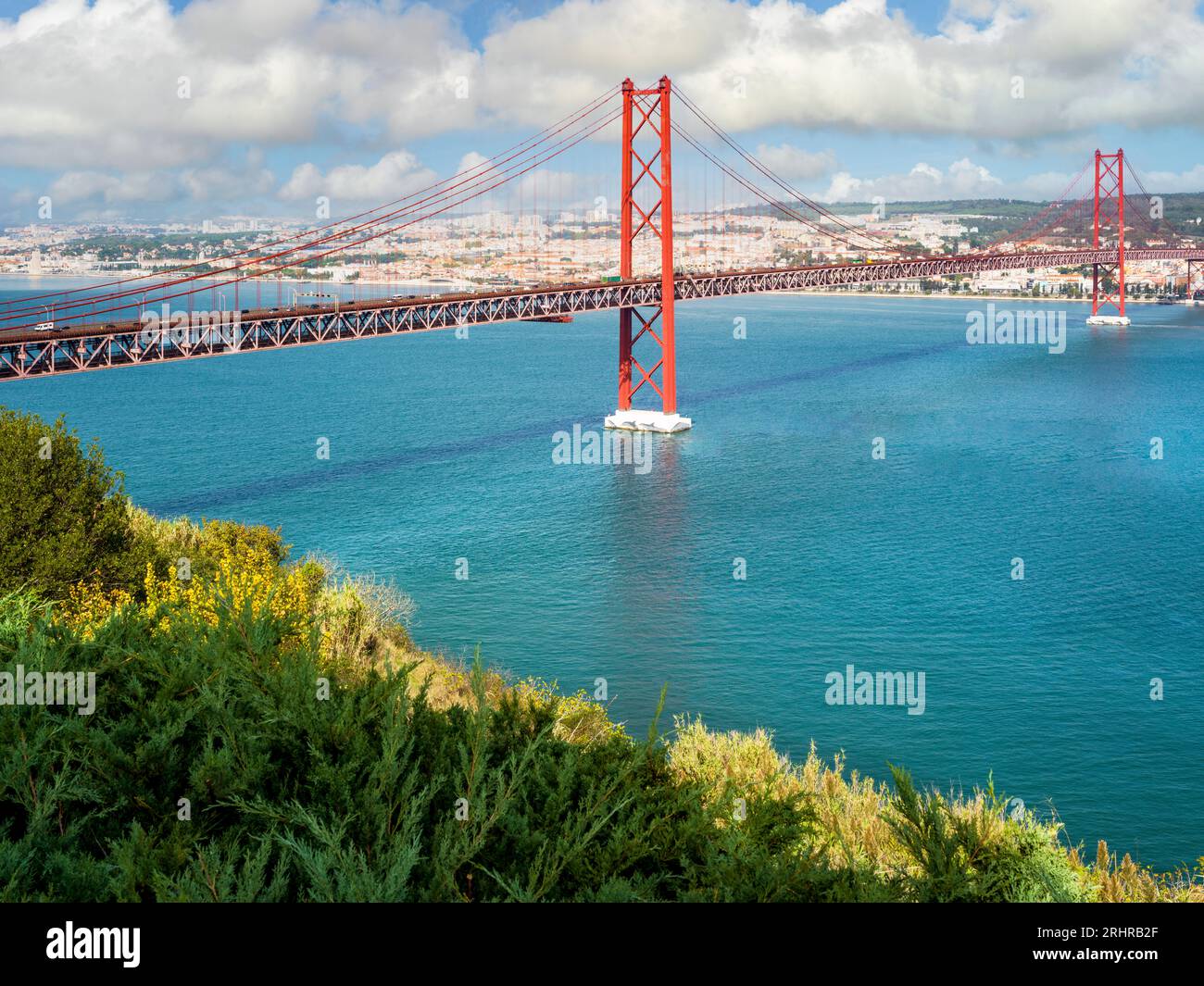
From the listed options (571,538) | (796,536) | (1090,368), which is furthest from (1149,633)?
(1090,368)

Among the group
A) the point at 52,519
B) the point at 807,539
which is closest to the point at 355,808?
the point at 52,519

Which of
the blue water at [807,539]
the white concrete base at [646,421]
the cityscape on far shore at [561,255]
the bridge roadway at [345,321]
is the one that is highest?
the cityscape on far shore at [561,255]

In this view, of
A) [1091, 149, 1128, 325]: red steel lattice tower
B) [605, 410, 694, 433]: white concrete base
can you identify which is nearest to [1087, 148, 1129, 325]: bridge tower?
[1091, 149, 1128, 325]: red steel lattice tower

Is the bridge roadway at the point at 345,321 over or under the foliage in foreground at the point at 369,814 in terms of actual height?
over

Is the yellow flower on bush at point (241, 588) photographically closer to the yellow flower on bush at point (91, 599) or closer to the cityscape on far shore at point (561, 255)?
the yellow flower on bush at point (91, 599)

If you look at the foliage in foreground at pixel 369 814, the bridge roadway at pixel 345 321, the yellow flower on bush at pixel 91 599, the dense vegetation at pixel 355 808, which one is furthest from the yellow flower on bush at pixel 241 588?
the bridge roadway at pixel 345 321

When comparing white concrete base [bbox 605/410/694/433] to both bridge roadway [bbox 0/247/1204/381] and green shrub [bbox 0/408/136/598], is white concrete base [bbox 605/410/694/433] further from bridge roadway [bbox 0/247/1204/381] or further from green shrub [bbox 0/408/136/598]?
green shrub [bbox 0/408/136/598]
